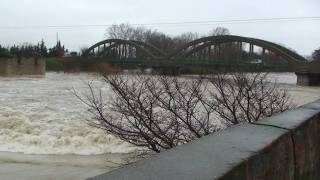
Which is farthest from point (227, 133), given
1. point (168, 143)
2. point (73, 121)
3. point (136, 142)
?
point (73, 121)

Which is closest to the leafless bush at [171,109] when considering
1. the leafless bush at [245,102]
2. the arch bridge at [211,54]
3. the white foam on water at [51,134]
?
Answer: the leafless bush at [245,102]

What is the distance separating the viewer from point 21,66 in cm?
10231

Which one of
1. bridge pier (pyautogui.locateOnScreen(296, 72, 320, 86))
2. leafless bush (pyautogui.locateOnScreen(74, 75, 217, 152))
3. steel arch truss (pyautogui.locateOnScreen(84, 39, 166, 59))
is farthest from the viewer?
steel arch truss (pyautogui.locateOnScreen(84, 39, 166, 59))

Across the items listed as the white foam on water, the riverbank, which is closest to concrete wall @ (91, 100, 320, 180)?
the riverbank

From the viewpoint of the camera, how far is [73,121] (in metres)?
27.0

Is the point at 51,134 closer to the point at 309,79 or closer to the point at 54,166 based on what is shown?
the point at 54,166

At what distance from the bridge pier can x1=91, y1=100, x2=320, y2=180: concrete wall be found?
84.5m

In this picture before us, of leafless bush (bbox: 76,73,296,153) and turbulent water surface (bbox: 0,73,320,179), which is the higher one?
leafless bush (bbox: 76,73,296,153)

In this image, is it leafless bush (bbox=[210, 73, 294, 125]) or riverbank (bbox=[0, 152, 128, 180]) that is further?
riverbank (bbox=[0, 152, 128, 180])

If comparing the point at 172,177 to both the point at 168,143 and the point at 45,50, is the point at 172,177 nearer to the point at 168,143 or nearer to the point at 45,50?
the point at 168,143

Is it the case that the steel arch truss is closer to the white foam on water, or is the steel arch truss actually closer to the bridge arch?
the bridge arch

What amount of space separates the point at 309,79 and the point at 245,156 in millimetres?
88050

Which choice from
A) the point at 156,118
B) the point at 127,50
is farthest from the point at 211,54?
the point at 156,118

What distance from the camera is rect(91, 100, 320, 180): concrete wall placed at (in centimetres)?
273
